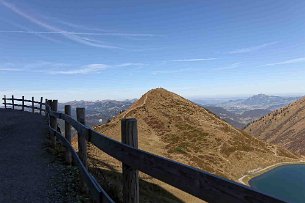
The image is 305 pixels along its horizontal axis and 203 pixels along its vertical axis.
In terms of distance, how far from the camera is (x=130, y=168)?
5.86m

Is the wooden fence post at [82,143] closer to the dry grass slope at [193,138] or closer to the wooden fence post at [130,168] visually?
the wooden fence post at [130,168]

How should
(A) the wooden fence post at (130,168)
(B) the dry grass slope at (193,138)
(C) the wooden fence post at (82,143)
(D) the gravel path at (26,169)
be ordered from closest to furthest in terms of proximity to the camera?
(A) the wooden fence post at (130,168) < (C) the wooden fence post at (82,143) < (D) the gravel path at (26,169) < (B) the dry grass slope at (193,138)

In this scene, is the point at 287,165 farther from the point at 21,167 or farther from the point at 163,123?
the point at 21,167

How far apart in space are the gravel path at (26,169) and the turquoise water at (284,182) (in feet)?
138

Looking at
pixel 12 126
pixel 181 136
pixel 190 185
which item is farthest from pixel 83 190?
pixel 181 136

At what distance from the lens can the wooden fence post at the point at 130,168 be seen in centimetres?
582

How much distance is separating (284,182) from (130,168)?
62.4 metres

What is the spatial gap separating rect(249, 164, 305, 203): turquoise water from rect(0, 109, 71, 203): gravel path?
1650 inches

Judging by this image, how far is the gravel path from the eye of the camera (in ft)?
38.8

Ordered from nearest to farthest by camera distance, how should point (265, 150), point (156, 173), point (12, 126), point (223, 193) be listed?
point (223, 193)
point (156, 173)
point (12, 126)
point (265, 150)

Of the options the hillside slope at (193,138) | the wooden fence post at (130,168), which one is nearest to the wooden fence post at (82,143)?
the wooden fence post at (130,168)

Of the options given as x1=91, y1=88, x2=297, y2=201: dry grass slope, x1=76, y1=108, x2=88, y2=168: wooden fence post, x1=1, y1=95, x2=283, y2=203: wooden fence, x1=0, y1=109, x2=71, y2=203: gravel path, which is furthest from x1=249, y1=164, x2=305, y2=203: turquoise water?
x1=1, y1=95, x2=283, y2=203: wooden fence

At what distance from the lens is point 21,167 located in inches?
640

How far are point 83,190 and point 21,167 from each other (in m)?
6.15
